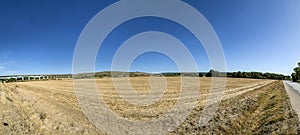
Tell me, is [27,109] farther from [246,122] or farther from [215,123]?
[246,122]

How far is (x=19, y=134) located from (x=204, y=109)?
11976 millimetres

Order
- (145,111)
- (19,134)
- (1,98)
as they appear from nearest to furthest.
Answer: (19,134) < (1,98) < (145,111)

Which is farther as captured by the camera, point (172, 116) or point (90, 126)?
point (172, 116)

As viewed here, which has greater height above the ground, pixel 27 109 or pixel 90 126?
pixel 27 109

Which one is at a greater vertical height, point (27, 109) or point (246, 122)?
point (27, 109)

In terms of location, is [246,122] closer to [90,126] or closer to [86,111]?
[90,126]

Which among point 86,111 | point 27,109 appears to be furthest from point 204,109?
point 27,109

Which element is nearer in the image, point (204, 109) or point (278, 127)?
point (278, 127)

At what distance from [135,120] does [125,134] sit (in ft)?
8.21

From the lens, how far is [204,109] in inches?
688

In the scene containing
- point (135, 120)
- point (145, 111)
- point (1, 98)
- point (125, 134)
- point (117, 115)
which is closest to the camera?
point (125, 134)

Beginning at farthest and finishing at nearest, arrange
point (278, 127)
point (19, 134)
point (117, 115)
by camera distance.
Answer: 1. point (117, 115)
2. point (278, 127)
3. point (19, 134)

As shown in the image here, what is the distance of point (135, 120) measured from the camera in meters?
14.2

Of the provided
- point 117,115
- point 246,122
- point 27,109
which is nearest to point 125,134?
point 117,115
